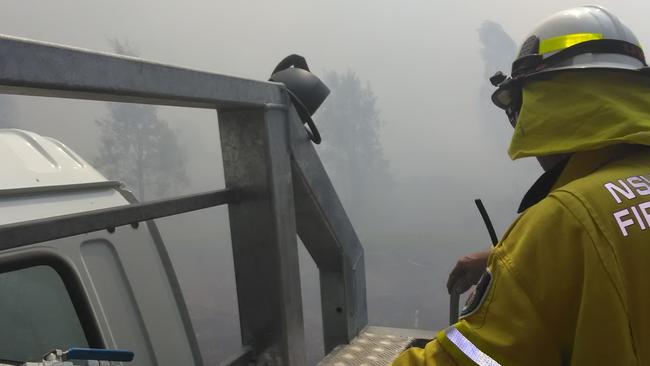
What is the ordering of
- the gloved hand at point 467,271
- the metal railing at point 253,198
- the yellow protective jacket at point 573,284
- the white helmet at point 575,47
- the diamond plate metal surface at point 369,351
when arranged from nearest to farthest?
the yellow protective jacket at point 573,284 → the metal railing at point 253,198 → the white helmet at point 575,47 → the gloved hand at point 467,271 → the diamond plate metal surface at point 369,351

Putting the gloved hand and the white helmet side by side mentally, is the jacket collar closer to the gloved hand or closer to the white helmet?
the white helmet

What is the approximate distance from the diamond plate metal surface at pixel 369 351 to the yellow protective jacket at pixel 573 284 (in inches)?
48.0

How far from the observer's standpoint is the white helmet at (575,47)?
49.1 inches

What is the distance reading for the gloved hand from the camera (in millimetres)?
1668

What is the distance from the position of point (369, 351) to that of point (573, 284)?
4.98ft

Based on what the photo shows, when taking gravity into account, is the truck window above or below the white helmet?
below

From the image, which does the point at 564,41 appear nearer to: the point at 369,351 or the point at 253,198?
the point at 253,198

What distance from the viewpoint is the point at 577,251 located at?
3.11ft

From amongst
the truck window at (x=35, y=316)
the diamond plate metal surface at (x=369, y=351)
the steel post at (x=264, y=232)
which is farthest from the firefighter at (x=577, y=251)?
the truck window at (x=35, y=316)

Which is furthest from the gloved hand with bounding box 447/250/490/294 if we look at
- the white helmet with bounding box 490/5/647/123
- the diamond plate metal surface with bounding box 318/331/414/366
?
the diamond plate metal surface with bounding box 318/331/414/366

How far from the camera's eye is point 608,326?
3.05 feet

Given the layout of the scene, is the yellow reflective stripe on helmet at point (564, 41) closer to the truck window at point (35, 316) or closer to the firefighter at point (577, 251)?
the firefighter at point (577, 251)

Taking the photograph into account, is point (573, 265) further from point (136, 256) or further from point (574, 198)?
point (136, 256)

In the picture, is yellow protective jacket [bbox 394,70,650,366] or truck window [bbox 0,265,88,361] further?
truck window [bbox 0,265,88,361]
